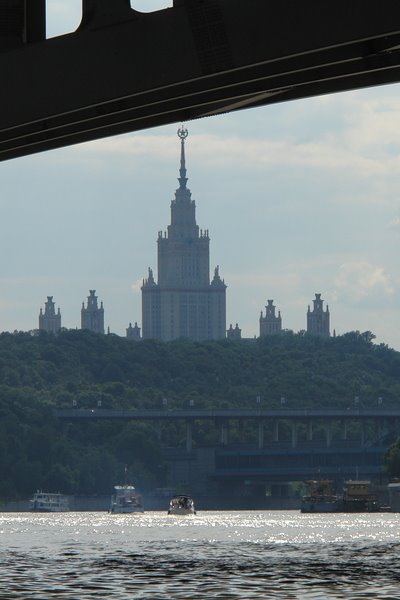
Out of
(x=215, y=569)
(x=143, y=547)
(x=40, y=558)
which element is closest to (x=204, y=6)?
(x=215, y=569)

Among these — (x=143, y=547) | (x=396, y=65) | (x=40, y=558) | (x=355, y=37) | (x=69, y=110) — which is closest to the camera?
(x=355, y=37)

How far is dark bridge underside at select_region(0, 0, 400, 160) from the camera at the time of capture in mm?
19188

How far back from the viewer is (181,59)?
20.4 m

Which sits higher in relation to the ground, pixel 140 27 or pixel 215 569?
pixel 140 27

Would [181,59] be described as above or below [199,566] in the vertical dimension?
above

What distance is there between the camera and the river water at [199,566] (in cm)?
4891

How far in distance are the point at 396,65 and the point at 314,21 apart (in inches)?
58.5

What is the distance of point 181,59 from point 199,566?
50.0 metres

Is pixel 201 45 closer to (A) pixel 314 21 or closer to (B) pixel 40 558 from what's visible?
(A) pixel 314 21

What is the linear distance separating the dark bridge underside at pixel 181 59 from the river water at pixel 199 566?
23.3 metres

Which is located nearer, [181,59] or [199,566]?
[181,59]

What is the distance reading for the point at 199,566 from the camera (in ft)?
224

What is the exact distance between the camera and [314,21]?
19062mm

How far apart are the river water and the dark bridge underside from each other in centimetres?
2332
